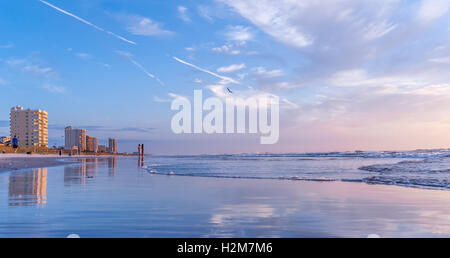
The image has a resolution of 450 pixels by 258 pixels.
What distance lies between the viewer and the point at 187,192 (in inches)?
404

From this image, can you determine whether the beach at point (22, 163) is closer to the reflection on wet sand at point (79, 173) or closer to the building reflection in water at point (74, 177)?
the reflection on wet sand at point (79, 173)

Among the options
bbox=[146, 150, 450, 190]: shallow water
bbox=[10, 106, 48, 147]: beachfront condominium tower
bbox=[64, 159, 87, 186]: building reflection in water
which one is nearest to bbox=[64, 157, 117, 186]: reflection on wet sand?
bbox=[64, 159, 87, 186]: building reflection in water

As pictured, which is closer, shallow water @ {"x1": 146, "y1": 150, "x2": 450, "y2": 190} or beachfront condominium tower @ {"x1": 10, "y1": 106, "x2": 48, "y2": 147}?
shallow water @ {"x1": 146, "y1": 150, "x2": 450, "y2": 190}

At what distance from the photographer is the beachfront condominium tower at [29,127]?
18250 centimetres

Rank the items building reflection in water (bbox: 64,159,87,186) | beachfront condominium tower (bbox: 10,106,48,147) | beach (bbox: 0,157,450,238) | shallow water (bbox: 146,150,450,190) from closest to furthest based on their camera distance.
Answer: beach (bbox: 0,157,450,238) < building reflection in water (bbox: 64,159,87,186) < shallow water (bbox: 146,150,450,190) < beachfront condominium tower (bbox: 10,106,48,147)

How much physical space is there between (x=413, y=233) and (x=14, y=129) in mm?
218575

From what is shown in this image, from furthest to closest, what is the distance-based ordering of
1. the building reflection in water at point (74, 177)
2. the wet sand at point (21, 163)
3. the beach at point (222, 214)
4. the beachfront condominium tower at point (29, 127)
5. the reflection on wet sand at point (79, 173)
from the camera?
the beachfront condominium tower at point (29, 127)
the wet sand at point (21, 163)
the reflection on wet sand at point (79, 173)
the building reflection in water at point (74, 177)
the beach at point (222, 214)

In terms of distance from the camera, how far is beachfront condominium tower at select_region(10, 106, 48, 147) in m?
182

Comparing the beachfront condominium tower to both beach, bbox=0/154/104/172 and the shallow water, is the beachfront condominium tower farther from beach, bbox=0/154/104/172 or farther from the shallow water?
the shallow water

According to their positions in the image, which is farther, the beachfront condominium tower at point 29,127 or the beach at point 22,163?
the beachfront condominium tower at point 29,127

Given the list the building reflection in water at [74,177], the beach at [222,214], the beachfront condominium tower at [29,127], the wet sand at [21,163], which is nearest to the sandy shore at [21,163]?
the wet sand at [21,163]

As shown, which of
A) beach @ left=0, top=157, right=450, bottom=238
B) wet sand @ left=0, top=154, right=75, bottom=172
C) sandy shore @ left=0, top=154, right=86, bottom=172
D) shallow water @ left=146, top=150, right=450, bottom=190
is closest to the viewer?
beach @ left=0, top=157, right=450, bottom=238

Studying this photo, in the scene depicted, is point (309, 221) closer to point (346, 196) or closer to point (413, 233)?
point (413, 233)
